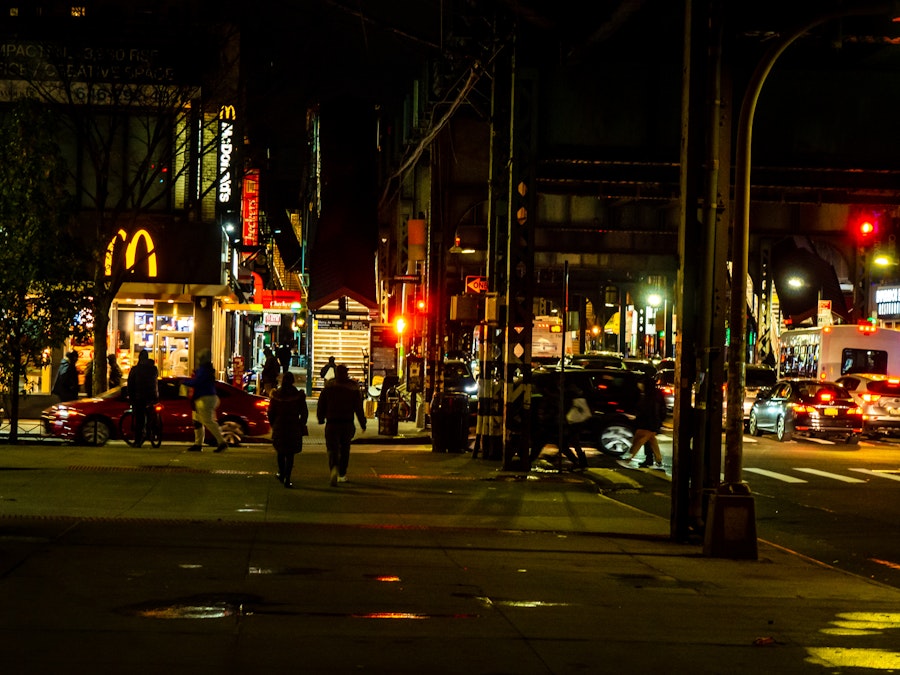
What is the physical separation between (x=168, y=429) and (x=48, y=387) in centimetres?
1041

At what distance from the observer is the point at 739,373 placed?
13.7 metres

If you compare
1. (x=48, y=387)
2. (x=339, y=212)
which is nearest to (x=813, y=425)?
(x=48, y=387)

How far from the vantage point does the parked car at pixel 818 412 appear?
31906 millimetres

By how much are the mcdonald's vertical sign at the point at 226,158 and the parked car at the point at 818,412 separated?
1602cm

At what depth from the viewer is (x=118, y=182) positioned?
3506cm

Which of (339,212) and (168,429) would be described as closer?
(168,429)

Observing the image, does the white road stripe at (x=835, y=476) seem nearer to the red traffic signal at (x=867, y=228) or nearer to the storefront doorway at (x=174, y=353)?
A: the red traffic signal at (x=867, y=228)

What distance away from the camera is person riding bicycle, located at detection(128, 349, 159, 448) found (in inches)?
927

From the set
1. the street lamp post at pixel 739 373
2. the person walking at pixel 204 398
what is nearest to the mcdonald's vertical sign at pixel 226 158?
the person walking at pixel 204 398

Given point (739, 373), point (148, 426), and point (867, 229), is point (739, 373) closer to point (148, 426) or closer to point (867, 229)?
point (148, 426)

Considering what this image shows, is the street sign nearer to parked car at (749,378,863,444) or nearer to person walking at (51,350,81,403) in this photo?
parked car at (749,378,863,444)

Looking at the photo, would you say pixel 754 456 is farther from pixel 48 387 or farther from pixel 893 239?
pixel 48 387

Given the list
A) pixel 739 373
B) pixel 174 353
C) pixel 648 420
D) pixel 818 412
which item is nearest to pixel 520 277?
pixel 648 420

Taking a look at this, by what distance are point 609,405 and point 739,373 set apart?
12.4 m
